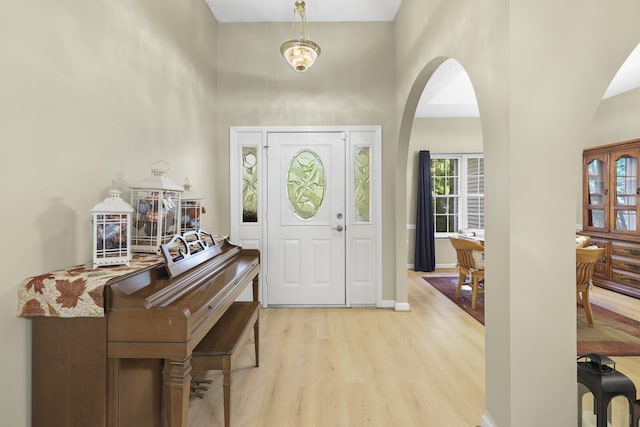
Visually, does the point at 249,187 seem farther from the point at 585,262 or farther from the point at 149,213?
the point at 585,262

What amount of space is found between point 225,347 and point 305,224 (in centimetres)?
235

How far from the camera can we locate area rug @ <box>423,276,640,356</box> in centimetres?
293

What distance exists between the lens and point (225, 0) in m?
3.57

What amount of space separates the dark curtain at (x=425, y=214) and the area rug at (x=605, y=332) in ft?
6.29

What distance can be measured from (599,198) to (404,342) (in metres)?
4.27

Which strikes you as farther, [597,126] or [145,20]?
[597,126]

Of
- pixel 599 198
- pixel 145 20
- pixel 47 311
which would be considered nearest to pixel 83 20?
pixel 145 20

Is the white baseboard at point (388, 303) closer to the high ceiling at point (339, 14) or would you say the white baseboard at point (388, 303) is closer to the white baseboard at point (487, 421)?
the white baseboard at point (487, 421)

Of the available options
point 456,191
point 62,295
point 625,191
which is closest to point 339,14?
point 62,295

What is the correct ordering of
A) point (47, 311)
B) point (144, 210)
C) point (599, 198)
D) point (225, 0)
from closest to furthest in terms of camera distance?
point (47, 311) < point (144, 210) < point (225, 0) < point (599, 198)

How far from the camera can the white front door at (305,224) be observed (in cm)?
407

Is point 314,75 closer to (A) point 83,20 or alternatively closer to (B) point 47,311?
(A) point 83,20

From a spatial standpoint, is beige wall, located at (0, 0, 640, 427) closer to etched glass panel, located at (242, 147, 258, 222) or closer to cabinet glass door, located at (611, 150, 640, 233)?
etched glass panel, located at (242, 147, 258, 222)

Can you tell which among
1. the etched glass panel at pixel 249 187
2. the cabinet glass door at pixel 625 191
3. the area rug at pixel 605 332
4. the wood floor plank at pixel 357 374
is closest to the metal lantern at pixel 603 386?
the wood floor plank at pixel 357 374
